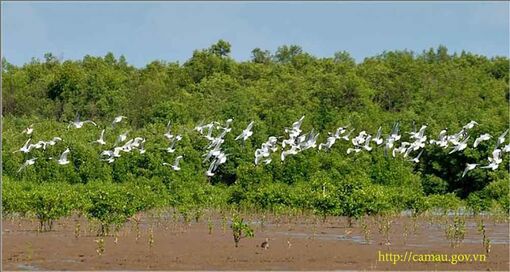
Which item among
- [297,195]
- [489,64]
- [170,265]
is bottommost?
[170,265]

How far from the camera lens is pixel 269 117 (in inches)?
2259

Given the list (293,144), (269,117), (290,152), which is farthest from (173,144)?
(269,117)

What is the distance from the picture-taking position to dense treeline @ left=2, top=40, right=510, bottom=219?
136 feet

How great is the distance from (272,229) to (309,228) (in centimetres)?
121

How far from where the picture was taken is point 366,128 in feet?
183

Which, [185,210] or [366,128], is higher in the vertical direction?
[366,128]

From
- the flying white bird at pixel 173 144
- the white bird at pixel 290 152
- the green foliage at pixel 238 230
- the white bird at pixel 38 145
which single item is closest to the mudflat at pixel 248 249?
the green foliage at pixel 238 230

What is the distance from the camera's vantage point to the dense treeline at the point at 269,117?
41.4m

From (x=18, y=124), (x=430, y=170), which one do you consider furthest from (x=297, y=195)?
(x=18, y=124)

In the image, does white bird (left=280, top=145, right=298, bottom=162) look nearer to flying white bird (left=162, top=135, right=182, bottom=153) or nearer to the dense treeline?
the dense treeline

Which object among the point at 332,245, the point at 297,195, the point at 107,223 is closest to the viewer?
the point at 332,245

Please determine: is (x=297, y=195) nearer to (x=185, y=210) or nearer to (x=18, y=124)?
(x=185, y=210)

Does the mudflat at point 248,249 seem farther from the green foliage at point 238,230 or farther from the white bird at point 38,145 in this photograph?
the white bird at point 38,145

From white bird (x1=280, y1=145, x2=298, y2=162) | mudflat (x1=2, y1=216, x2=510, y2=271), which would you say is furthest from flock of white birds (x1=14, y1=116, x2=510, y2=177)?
mudflat (x1=2, y1=216, x2=510, y2=271)
